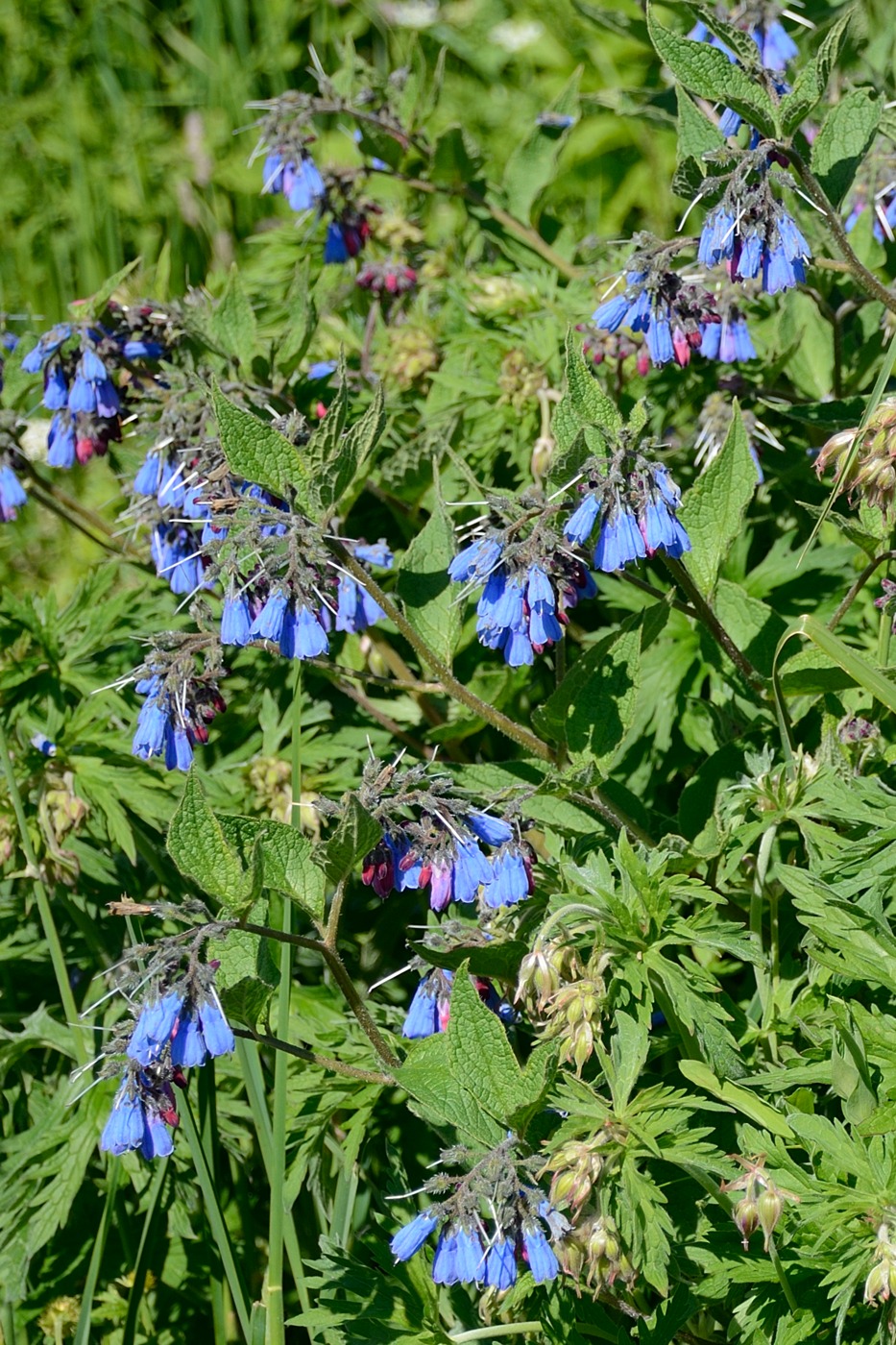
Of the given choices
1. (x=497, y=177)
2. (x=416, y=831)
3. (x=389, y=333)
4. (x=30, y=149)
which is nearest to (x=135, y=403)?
(x=389, y=333)

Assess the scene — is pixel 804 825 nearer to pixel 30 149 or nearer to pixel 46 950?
pixel 46 950

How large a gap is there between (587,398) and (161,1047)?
4.28 ft

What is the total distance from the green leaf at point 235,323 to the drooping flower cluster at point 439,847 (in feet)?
4.70

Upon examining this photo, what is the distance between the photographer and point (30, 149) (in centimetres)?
659

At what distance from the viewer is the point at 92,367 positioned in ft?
10.2

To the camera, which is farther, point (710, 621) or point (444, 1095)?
point (710, 621)

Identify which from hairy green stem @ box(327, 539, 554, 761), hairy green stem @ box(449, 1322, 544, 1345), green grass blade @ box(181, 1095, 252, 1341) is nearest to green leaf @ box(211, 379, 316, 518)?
hairy green stem @ box(327, 539, 554, 761)

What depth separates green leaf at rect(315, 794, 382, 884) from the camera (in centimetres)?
205

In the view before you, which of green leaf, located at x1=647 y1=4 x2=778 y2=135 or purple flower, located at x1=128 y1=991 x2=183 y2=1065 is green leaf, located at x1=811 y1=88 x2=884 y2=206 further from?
purple flower, located at x1=128 y1=991 x2=183 y2=1065

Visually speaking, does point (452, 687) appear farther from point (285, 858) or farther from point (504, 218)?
point (504, 218)

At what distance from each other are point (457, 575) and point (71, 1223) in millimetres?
1806

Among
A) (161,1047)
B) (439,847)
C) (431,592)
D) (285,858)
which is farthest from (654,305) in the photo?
(161,1047)

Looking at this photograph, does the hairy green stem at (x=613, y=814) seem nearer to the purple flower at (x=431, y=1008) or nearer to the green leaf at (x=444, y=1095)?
the purple flower at (x=431, y=1008)

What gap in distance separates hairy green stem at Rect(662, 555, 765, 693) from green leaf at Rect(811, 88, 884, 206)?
79cm
